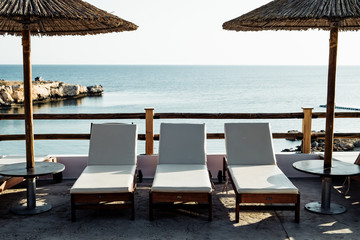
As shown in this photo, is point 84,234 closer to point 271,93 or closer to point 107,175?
point 107,175

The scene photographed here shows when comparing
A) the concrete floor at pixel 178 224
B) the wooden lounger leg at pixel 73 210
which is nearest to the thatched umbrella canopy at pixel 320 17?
the concrete floor at pixel 178 224

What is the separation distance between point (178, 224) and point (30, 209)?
1.70 metres

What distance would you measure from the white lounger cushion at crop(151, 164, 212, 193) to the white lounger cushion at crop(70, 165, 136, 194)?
0.32 meters

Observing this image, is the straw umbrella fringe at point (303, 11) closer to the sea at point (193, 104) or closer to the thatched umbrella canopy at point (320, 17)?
the thatched umbrella canopy at point (320, 17)

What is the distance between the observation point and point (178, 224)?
4488mm

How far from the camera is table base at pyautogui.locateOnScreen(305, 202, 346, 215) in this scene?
4.77 meters

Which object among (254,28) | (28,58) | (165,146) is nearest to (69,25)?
(28,58)

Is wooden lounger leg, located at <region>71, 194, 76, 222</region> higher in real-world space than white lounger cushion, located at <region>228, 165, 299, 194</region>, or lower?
lower

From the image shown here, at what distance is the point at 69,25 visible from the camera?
18.2ft

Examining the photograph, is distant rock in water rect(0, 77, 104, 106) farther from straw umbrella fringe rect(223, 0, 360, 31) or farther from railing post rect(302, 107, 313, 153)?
straw umbrella fringe rect(223, 0, 360, 31)

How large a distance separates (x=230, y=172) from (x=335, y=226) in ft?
4.31

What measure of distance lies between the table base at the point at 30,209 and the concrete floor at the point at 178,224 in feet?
0.22

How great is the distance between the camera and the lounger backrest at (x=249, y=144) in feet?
18.2

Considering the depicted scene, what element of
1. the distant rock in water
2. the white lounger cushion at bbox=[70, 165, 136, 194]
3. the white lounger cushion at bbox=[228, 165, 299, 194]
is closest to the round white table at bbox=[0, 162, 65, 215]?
the white lounger cushion at bbox=[70, 165, 136, 194]
